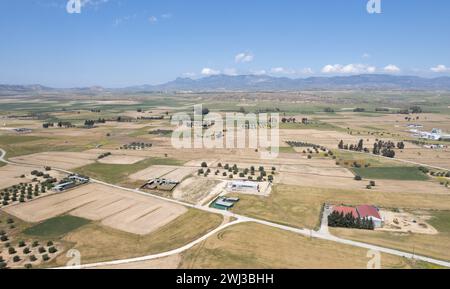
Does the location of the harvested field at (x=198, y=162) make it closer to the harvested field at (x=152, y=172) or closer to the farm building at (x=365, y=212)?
the harvested field at (x=152, y=172)

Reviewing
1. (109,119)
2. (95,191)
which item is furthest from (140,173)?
(109,119)

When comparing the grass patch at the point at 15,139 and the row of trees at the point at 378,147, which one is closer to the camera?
the row of trees at the point at 378,147

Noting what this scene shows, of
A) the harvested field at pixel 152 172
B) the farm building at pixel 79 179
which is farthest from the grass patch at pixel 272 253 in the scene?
the farm building at pixel 79 179

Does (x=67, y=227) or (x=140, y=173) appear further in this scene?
(x=140, y=173)

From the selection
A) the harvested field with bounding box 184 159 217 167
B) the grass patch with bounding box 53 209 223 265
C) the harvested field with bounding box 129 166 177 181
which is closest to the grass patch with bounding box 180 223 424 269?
the grass patch with bounding box 53 209 223 265

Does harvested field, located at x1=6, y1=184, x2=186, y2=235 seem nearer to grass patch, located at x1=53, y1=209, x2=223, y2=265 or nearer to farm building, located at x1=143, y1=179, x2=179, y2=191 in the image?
grass patch, located at x1=53, y1=209, x2=223, y2=265

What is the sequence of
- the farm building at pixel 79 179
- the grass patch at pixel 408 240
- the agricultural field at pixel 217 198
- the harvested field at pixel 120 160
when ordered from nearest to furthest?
1. the agricultural field at pixel 217 198
2. the grass patch at pixel 408 240
3. the farm building at pixel 79 179
4. the harvested field at pixel 120 160

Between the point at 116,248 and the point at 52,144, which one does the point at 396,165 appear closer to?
the point at 116,248
